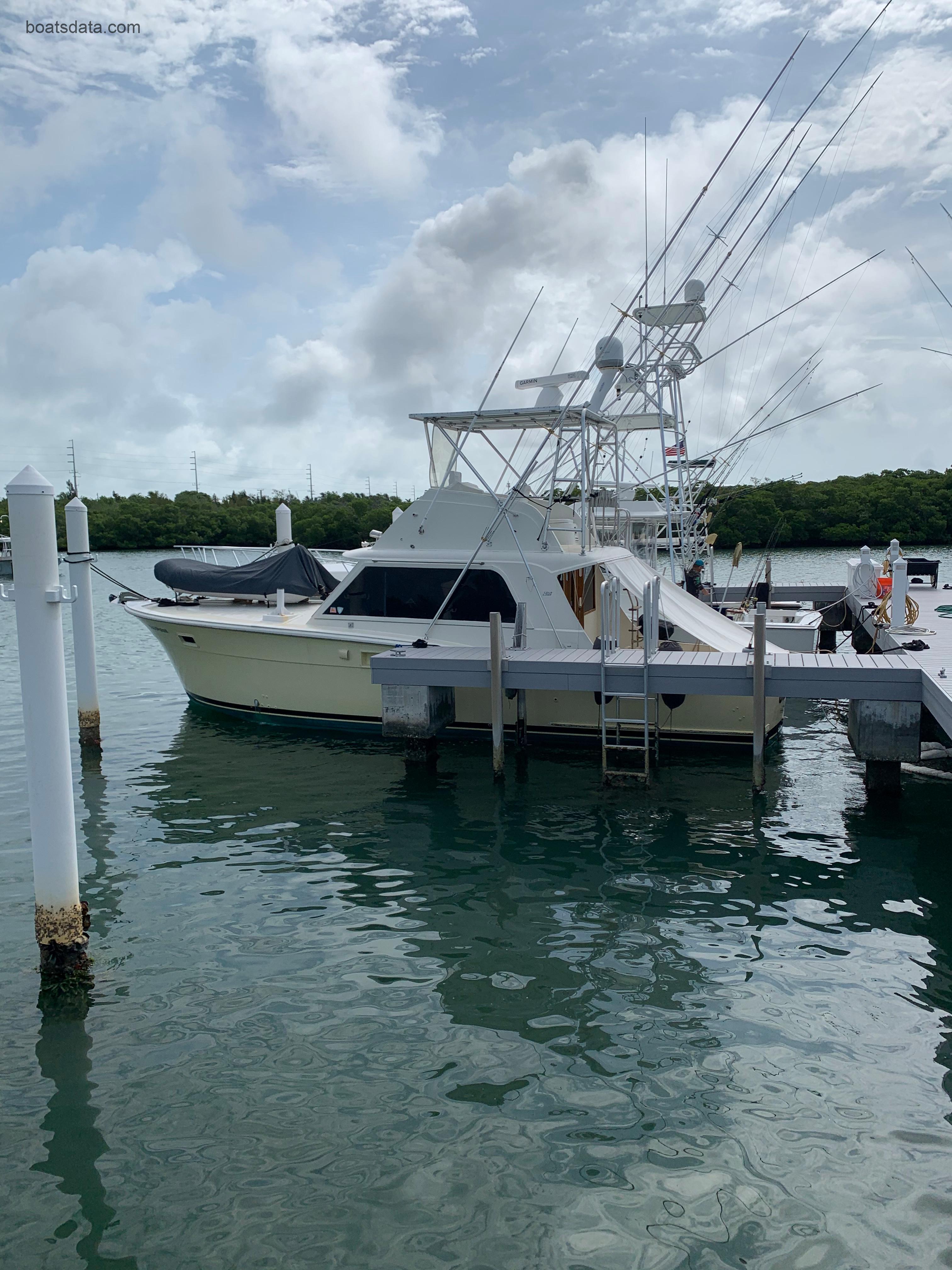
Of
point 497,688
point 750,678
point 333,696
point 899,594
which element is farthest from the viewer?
point 899,594

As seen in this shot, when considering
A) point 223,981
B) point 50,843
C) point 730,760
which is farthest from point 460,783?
point 50,843

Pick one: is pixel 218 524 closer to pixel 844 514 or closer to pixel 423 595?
pixel 844 514

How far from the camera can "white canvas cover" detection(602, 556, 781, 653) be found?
1237 centimetres

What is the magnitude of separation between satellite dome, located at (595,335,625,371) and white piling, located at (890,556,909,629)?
5397 mm

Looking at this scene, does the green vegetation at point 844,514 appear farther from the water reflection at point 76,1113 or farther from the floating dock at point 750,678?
the water reflection at point 76,1113

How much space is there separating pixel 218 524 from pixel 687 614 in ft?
247

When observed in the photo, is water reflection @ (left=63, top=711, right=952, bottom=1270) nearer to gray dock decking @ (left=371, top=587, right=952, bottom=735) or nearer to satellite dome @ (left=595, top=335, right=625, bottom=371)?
gray dock decking @ (left=371, top=587, right=952, bottom=735)

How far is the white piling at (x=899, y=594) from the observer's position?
14398 mm

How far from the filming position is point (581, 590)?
13406mm

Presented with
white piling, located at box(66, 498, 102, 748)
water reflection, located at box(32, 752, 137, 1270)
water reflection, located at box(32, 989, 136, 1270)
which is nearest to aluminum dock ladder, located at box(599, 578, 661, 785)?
water reflection, located at box(32, 752, 137, 1270)

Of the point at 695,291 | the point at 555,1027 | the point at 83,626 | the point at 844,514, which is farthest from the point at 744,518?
the point at 555,1027

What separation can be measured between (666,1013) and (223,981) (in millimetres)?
3137

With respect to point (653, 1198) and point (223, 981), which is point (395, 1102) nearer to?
point (653, 1198)

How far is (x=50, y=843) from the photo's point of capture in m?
6.25
